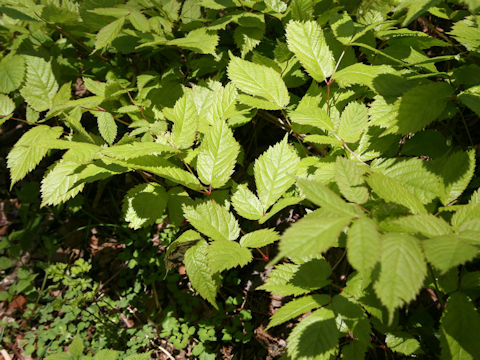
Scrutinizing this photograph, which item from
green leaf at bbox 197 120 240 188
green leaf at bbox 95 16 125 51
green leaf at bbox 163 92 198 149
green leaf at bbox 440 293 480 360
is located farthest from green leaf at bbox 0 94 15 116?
green leaf at bbox 440 293 480 360

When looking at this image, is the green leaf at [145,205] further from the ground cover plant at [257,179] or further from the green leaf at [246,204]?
the green leaf at [246,204]

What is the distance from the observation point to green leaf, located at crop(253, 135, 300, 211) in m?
1.25

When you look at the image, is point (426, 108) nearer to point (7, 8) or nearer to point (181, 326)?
point (181, 326)

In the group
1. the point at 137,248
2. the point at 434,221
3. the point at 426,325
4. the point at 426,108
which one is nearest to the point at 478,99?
the point at 426,108

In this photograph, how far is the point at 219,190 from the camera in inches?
57.9

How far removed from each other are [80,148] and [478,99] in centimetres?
153

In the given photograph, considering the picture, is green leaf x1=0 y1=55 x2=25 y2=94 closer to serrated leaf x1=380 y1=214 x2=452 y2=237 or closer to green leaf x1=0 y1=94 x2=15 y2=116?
green leaf x1=0 y1=94 x2=15 y2=116

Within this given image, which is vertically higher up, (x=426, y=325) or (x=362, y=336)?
(x=362, y=336)

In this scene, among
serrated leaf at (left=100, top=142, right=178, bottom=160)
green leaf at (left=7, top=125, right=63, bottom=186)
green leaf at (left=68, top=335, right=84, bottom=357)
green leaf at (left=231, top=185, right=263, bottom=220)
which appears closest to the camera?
serrated leaf at (left=100, top=142, right=178, bottom=160)

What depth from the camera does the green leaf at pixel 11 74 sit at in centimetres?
176

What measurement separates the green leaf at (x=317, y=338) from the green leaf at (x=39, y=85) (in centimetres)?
174

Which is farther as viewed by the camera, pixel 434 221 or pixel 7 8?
pixel 7 8

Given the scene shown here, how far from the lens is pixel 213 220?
1.22 metres

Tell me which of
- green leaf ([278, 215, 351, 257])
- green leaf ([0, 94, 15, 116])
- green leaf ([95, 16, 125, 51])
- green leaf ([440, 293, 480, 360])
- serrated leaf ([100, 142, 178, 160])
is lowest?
green leaf ([440, 293, 480, 360])
